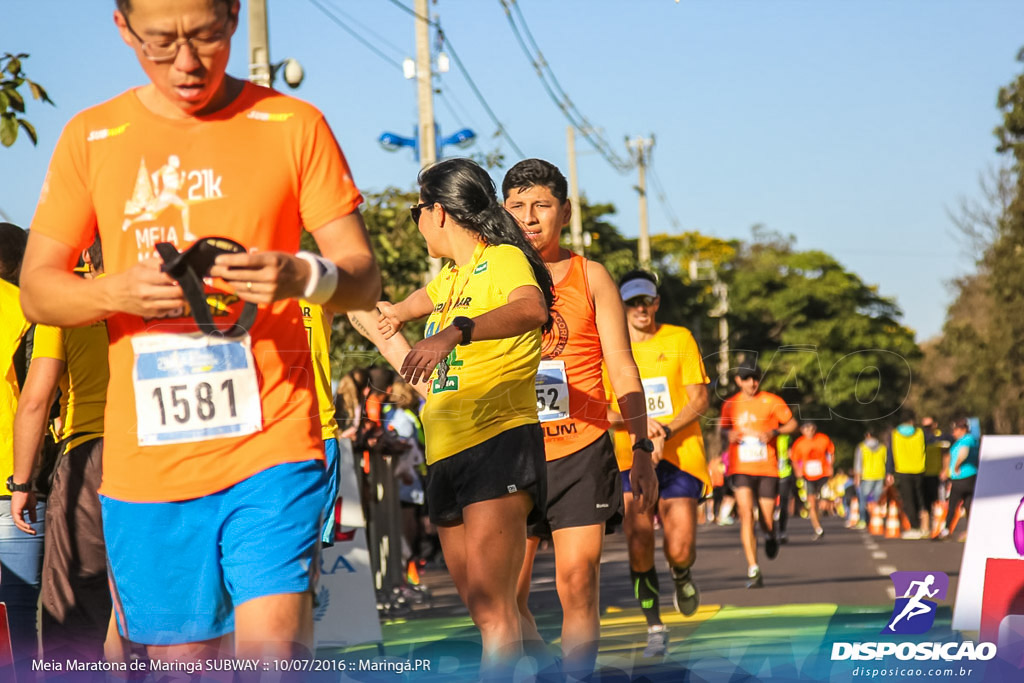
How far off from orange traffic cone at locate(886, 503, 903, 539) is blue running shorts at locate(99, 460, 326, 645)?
19859 millimetres

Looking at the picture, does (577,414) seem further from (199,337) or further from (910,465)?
(910,465)

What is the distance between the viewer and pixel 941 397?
179ft

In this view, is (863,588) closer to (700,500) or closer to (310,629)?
(700,500)

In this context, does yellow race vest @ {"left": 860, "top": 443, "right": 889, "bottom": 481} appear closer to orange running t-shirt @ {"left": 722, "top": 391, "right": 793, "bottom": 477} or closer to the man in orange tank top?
orange running t-shirt @ {"left": 722, "top": 391, "right": 793, "bottom": 477}

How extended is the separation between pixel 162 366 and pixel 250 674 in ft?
2.34

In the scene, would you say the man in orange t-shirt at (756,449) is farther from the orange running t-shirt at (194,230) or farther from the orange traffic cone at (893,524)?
the orange running t-shirt at (194,230)

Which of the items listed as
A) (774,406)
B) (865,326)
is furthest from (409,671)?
(865,326)

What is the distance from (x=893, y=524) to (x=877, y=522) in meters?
0.99

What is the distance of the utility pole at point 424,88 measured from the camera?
1742 centimetres

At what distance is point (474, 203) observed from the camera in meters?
5.02

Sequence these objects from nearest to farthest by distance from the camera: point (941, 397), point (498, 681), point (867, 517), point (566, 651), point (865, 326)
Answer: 1. point (498, 681)
2. point (566, 651)
3. point (867, 517)
4. point (941, 397)
5. point (865, 326)

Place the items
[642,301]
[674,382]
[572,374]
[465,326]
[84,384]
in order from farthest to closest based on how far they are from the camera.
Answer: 1. [674,382]
2. [642,301]
3. [572,374]
4. [84,384]
5. [465,326]

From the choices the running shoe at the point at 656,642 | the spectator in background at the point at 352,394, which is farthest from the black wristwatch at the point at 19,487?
the spectator in background at the point at 352,394

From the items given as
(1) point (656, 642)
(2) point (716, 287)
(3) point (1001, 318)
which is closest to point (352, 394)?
(1) point (656, 642)
